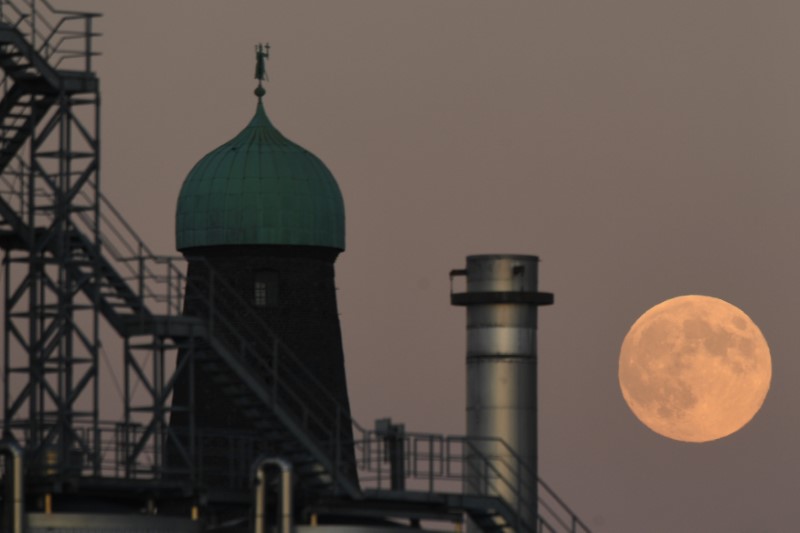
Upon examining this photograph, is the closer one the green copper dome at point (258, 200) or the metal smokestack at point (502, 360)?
the metal smokestack at point (502, 360)

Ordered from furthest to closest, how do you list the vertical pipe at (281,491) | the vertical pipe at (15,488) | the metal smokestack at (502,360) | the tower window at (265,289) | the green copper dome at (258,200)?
the tower window at (265,289)
the green copper dome at (258,200)
the metal smokestack at (502,360)
the vertical pipe at (281,491)
the vertical pipe at (15,488)

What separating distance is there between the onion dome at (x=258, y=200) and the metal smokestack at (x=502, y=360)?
710 inches

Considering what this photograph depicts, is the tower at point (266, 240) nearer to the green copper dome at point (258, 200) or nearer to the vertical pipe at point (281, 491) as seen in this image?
the green copper dome at point (258, 200)

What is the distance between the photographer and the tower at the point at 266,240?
11244 cm

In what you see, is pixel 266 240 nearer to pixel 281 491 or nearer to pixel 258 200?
pixel 258 200

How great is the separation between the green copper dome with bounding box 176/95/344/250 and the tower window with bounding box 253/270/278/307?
65.8 inches

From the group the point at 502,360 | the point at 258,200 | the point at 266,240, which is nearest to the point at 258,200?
the point at 258,200

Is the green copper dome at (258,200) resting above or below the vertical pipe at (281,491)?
above

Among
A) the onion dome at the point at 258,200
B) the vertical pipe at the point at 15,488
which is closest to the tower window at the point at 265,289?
the onion dome at the point at 258,200

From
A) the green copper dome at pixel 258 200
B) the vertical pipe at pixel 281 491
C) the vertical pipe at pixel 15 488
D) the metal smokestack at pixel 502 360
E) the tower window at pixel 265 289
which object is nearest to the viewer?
the vertical pipe at pixel 15 488

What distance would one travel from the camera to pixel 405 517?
88000mm

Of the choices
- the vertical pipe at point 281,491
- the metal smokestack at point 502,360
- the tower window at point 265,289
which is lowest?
the vertical pipe at point 281,491

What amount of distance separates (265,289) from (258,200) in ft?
11.8

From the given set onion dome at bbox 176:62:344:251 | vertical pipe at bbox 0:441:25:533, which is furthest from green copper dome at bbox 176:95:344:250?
vertical pipe at bbox 0:441:25:533
